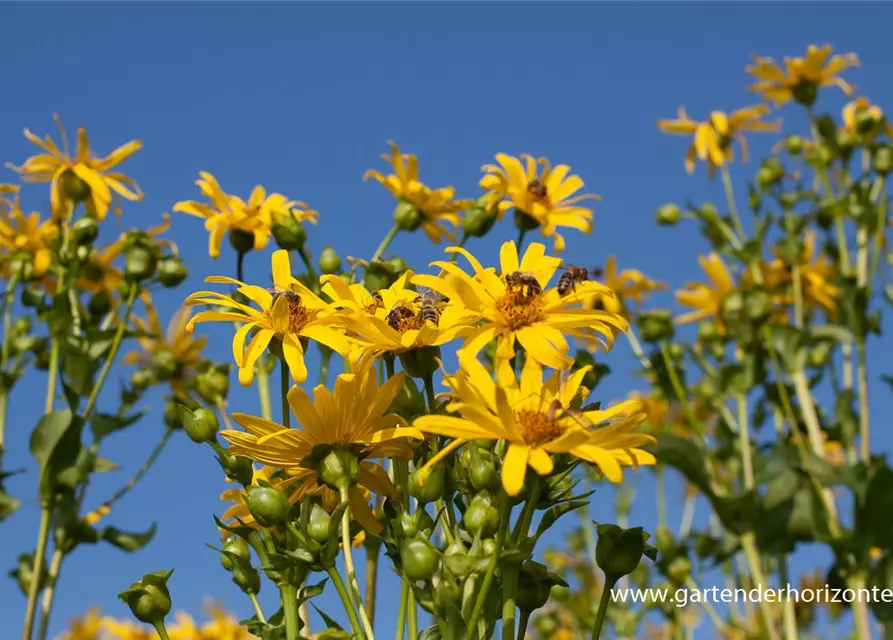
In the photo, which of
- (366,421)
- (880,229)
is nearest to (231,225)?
(366,421)

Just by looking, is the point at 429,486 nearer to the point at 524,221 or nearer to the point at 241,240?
the point at 241,240

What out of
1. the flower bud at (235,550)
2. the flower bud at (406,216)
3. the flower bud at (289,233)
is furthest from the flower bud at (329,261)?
the flower bud at (235,550)

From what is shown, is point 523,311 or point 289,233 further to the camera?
point 289,233

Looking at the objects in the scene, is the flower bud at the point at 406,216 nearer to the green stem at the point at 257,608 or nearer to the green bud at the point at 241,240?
the green bud at the point at 241,240

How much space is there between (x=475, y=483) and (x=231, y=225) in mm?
1316

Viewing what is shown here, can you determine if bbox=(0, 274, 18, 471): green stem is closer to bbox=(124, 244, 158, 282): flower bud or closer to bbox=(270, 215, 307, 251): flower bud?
bbox=(124, 244, 158, 282): flower bud

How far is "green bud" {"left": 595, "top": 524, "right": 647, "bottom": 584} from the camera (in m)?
1.28

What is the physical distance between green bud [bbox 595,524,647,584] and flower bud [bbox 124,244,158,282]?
1950 millimetres

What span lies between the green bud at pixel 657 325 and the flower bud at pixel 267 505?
2.87m

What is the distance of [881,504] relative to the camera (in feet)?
11.0

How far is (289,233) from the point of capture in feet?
6.81

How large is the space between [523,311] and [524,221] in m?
1.17

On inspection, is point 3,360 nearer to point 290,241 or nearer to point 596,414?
point 290,241

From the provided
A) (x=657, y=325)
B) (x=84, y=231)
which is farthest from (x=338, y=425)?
(x=657, y=325)
